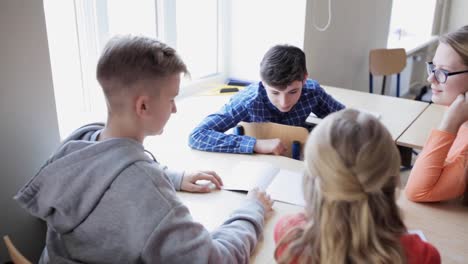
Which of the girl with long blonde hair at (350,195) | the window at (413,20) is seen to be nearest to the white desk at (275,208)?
the girl with long blonde hair at (350,195)

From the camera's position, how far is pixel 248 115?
2068 mm

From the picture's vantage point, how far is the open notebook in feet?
4.88

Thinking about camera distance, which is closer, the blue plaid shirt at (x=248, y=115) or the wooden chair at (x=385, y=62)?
the blue plaid shirt at (x=248, y=115)

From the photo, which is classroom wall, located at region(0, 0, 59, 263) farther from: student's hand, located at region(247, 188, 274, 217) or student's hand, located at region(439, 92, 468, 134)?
student's hand, located at region(439, 92, 468, 134)

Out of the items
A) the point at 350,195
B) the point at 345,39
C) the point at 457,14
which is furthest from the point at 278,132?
the point at 457,14

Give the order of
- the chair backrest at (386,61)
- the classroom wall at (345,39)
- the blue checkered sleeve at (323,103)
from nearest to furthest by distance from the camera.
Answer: the blue checkered sleeve at (323,103), the classroom wall at (345,39), the chair backrest at (386,61)

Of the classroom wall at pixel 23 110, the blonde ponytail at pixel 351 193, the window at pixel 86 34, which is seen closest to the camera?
the blonde ponytail at pixel 351 193

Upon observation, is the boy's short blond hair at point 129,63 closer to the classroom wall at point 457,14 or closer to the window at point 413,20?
the window at point 413,20

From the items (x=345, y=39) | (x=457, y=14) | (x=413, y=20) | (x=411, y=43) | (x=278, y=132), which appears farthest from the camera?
(x=457, y=14)

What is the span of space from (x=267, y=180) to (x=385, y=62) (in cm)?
250

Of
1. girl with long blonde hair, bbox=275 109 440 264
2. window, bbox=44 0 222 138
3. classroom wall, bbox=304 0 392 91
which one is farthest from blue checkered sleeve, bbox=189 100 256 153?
classroom wall, bbox=304 0 392 91

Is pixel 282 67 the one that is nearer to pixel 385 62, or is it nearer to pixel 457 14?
pixel 385 62

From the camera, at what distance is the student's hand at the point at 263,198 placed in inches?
54.1

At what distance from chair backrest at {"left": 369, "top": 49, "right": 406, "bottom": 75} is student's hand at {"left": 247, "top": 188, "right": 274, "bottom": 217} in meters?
2.57
